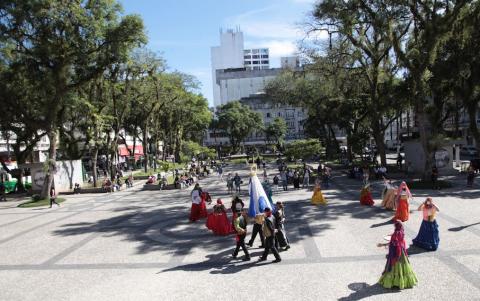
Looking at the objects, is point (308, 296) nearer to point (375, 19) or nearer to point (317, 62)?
point (375, 19)

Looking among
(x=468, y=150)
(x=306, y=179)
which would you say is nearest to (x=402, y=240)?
(x=306, y=179)

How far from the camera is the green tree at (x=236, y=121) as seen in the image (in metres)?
88.0

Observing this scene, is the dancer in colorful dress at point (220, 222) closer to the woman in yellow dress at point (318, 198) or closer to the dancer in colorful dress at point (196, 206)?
the dancer in colorful dress at point (196, 206)

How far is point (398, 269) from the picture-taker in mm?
9438

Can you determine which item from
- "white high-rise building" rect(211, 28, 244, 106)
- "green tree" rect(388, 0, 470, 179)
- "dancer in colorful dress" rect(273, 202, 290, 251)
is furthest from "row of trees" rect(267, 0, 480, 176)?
"white high-rise building" rect(211, 28, 244, 106)

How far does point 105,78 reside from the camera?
3703cm

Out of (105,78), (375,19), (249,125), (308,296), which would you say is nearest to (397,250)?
(308,296)

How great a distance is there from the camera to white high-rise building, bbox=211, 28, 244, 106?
160250 millimetres

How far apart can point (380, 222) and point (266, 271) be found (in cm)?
692

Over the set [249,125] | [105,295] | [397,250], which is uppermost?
[249,125]

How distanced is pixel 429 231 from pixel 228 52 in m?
156

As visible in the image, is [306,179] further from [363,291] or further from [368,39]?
[363,291]

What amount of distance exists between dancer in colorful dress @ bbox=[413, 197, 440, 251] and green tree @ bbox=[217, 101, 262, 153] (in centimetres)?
7573

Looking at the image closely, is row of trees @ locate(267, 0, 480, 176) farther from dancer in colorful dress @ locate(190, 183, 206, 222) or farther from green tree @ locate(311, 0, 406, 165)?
dancer in colorful dress @ locate(190, 183, 206, 222)
